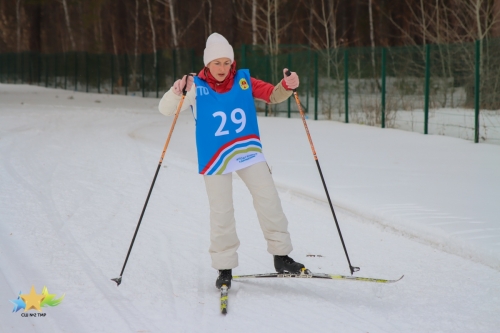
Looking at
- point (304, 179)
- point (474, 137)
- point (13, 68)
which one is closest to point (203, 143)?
point (304, 179)

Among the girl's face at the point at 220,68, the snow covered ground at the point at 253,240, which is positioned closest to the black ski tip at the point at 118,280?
the snow covered ground at the point at 253,240

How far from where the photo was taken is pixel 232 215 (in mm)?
5117

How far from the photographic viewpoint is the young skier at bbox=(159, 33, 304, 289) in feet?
16.6

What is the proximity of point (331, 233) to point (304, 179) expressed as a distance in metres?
2.64

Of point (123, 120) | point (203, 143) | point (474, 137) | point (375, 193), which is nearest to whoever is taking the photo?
point (203, 143)

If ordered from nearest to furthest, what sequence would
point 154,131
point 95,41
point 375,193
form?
1. point 375,193
2. point 154,131
3. point 95,41

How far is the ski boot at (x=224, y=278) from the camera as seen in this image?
4.97 metres

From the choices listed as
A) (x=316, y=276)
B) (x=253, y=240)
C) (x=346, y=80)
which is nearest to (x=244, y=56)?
(x=346, y=80)

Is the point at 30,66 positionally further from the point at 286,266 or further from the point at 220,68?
the point at 286,266

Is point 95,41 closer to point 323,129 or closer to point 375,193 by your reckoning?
point 323,129

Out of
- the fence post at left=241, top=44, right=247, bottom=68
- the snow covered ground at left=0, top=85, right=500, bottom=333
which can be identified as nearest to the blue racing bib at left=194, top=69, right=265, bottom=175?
the snow covered ground at left=0, top=85, right=500, bottom=333

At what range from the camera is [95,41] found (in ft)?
153

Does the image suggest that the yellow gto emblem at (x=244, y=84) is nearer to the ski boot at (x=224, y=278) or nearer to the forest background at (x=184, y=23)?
the ski boot at (x=224, y=278)

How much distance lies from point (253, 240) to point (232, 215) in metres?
1.67
